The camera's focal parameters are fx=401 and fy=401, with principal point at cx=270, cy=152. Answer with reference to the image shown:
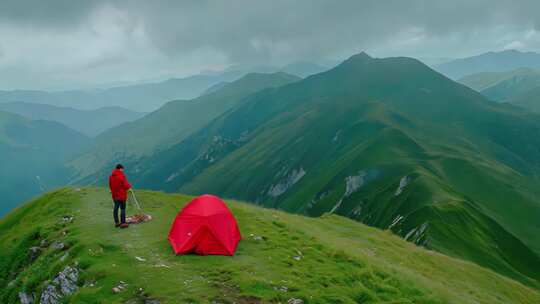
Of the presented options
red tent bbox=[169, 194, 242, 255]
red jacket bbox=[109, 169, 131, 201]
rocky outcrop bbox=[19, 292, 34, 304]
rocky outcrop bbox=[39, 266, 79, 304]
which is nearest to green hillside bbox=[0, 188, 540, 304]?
rocky outcrop bbox=[39, 266, 79, 304]

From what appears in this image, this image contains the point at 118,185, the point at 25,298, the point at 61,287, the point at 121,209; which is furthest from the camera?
the point at 121,209

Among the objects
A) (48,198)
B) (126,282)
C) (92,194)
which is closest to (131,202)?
(92,194)

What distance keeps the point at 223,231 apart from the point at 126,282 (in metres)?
6.27

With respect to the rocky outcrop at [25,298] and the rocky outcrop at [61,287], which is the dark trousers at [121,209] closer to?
the rocky outcrop at [61,287]

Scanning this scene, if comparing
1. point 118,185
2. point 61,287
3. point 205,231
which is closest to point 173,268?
point 205,231

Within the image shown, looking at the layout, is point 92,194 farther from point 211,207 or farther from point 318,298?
point 318,298

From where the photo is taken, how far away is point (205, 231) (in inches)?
889

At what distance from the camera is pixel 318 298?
1838 cm

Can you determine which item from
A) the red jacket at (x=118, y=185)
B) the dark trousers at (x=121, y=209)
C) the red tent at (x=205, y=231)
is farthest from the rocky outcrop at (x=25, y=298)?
the red tent at (x=205, y=231)

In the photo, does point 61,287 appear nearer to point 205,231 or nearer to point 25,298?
point 25,298

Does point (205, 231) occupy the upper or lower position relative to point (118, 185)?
lower

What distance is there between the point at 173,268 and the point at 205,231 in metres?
3.20

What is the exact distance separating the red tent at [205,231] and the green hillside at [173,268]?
0.67 m

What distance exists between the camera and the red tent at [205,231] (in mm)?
22375
